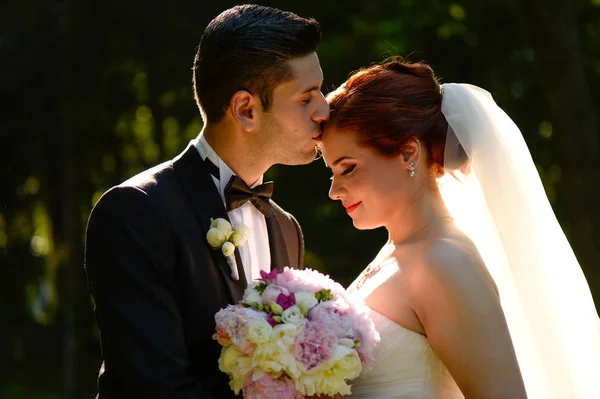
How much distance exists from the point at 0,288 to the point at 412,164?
15694 millimetres

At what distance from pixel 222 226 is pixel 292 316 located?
56cm

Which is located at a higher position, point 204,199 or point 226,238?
point 204,199

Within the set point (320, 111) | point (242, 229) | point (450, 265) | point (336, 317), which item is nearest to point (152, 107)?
point (320, 111)

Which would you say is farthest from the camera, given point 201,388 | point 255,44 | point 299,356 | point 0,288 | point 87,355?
point 0,288

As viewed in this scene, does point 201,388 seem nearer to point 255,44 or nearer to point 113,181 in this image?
point 255,44

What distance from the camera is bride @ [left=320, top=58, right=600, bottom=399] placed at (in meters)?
4.09

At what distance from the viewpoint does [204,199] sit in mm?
4020

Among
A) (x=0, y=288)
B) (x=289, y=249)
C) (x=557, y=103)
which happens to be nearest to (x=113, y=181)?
(x=0, y=288)

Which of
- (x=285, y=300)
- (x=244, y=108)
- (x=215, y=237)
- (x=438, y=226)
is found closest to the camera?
(x=285, y=300)

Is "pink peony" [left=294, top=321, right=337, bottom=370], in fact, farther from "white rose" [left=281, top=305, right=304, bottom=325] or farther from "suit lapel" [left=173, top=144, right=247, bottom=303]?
"suit lapel" [left=173, top=144, right=247, bottom=303]

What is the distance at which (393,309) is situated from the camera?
4113mm

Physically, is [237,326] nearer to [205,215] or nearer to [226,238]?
[226,238]

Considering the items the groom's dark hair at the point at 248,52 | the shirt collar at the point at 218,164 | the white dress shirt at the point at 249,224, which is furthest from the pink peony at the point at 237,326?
the groom's dark hair at the point at 248,52

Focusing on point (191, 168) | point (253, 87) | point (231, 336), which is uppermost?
point (253, 87)
